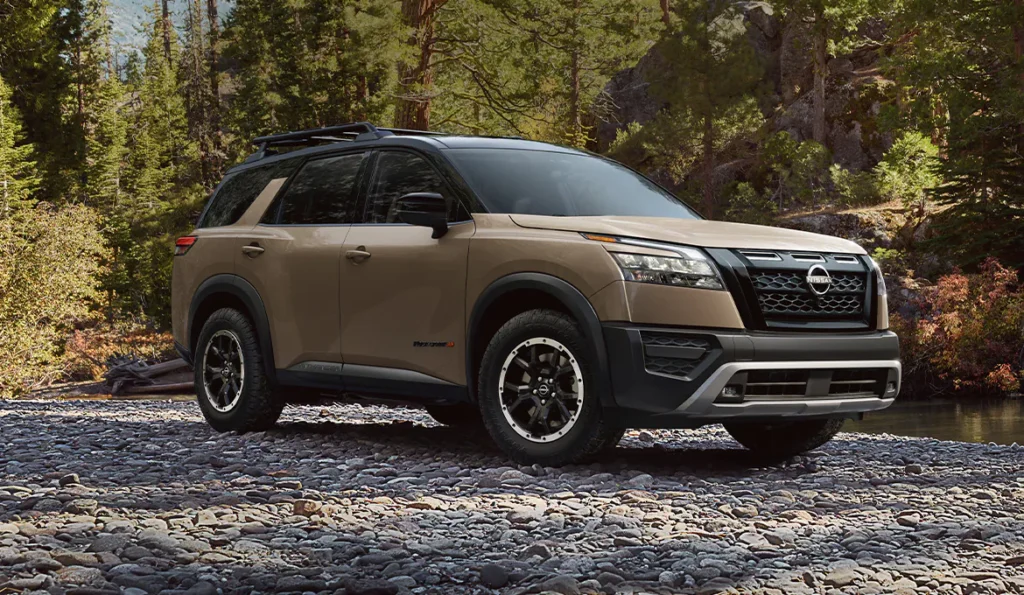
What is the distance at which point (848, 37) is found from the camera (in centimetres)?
4006

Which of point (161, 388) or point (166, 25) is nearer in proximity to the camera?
point (161, 388)

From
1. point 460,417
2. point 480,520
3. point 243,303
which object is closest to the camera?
point 480,520

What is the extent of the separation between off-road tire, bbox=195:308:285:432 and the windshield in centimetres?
224

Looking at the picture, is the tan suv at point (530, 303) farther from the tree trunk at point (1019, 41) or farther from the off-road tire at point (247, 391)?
the tree trunk at point (1019, 41)

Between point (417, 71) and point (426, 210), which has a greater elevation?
point (417, 71)

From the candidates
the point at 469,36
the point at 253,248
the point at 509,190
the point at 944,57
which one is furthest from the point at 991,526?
the point at 944,57

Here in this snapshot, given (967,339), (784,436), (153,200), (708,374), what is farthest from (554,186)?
(153,200)

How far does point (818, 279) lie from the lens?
636 centimetres

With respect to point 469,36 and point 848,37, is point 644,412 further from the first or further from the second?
point 848,37

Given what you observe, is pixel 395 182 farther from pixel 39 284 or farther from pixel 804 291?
pixel 39 284

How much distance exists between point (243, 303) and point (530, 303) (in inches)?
113

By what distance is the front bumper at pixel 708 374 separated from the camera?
5.96m

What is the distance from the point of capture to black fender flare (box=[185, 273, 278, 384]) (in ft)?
26.7

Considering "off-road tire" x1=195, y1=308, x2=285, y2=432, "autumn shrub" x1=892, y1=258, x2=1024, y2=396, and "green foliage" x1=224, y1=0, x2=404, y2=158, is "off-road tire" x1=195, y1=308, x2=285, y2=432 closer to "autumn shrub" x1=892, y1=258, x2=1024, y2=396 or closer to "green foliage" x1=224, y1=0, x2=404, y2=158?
"green foliage" x1=224, y1=0, x2=404, y2=158
